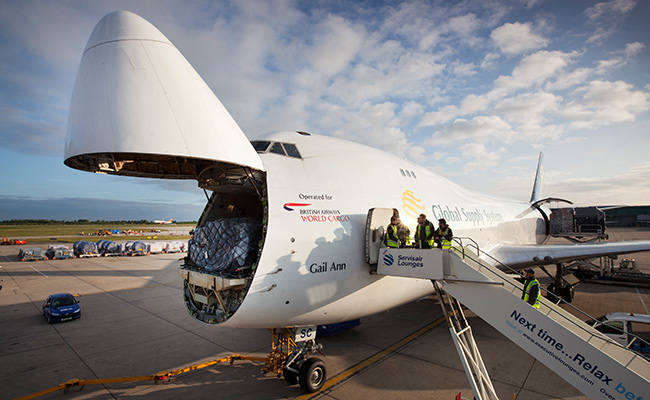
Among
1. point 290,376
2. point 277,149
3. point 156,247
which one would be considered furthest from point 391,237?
point 156,247

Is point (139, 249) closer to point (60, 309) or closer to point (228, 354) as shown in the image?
point (60, 309)

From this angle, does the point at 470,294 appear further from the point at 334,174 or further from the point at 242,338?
the point at 242,338

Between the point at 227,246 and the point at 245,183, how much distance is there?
5.14ft

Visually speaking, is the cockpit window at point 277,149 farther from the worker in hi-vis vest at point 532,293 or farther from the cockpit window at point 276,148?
the worker in hi-vis vest at point 532,293

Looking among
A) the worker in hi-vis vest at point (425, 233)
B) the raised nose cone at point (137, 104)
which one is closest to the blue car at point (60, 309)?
the raised nose cone at point (137, 104)

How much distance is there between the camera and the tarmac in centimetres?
874

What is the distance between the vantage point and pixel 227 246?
7.53m

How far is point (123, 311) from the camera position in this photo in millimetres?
17469

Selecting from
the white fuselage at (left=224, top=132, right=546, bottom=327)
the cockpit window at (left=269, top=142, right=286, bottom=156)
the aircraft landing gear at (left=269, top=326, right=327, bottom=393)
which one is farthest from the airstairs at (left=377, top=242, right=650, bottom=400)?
the cockpit window at (left=269, top=142, right=286, bottom=156)

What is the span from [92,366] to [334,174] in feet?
34.0

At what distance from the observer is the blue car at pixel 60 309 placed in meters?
15.4

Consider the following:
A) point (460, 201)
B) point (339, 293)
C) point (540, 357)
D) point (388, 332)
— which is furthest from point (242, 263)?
point (460, 201)

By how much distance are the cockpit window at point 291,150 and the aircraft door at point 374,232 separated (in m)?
2.36

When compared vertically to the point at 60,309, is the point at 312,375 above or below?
above
